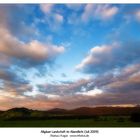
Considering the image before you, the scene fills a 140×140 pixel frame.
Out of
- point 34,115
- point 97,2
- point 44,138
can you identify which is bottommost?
point 44,138

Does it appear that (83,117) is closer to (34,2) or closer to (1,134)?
(1,134)

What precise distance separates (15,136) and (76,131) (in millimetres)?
2324

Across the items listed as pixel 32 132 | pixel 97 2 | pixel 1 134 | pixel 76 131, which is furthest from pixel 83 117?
pixel 97 2

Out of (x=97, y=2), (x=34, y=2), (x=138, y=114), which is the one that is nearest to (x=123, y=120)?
(x=138, y=114)

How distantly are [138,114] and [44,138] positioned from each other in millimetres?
4037

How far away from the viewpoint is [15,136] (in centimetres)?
1694

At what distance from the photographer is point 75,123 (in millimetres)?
17578

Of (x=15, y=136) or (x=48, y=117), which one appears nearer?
(x=15, y=136)

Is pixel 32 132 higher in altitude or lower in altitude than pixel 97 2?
lower

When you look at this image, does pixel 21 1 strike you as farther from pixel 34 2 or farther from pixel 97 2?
pixel 97 2

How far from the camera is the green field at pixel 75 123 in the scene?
1747 cm

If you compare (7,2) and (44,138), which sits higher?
(7,2)

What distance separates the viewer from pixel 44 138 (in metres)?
16.9

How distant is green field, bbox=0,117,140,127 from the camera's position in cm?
1747
